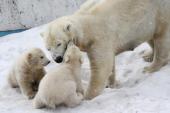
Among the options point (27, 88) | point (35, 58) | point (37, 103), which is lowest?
point (27, 88)

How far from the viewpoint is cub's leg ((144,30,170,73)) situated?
6.75 m

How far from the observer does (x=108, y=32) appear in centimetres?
623

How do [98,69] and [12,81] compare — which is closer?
[98,69]

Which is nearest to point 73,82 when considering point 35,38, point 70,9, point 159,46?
point 159,46

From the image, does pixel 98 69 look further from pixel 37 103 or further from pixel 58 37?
pixel 37 103

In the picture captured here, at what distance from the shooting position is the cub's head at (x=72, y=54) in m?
5.79

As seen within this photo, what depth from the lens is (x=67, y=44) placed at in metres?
5.80

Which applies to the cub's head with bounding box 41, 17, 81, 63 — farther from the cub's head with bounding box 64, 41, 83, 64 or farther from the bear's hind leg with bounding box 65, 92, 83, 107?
the bear's hind leg with bounding box 65, 92, 83, 107

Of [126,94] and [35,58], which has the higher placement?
[35,58]

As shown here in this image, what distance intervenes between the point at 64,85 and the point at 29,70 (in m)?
0.95

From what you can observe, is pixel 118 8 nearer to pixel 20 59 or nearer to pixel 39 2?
pixel 20 59

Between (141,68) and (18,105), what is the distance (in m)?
1.92

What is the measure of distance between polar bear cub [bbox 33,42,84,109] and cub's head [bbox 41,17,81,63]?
74mm

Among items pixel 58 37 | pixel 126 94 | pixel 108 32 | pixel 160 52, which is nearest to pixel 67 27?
pixel 58 37
